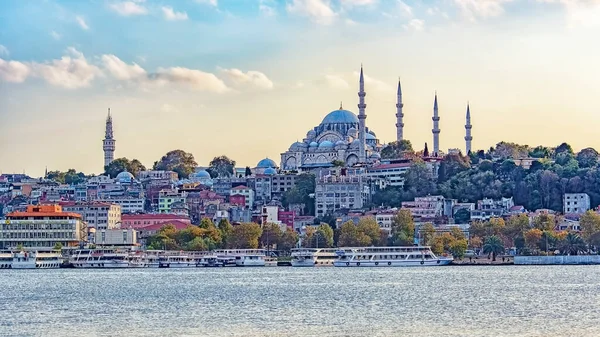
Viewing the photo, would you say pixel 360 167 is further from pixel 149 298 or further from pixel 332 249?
pixel 149 298

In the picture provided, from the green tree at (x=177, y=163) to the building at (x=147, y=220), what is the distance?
3343cm

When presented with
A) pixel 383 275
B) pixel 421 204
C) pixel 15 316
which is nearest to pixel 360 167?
pixel 421 204

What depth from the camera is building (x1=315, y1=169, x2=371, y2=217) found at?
123 m

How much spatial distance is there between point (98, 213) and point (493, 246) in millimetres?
35867

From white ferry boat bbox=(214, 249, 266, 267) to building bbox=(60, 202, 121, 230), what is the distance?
20.4m

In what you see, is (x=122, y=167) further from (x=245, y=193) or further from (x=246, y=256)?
(x=246, y=256)

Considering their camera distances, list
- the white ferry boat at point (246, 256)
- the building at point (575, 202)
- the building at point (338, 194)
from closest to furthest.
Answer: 1. the white ferry boat at point (246, 256)
2. the building at point (575, 202)
3. the building at point (338, 194)

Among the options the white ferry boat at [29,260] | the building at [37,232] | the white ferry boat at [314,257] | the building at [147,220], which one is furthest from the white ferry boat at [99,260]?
the building at [147,220]

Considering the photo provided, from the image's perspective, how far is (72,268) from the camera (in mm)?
94500

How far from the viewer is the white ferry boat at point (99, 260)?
95.1m

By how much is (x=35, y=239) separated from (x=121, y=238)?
20.3 ft

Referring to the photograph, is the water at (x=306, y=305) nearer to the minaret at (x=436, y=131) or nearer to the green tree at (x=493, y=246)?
the green tree at (x=493, y=246)

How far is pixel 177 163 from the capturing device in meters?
157

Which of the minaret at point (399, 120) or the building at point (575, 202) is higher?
the minaret at point (399, 120)
